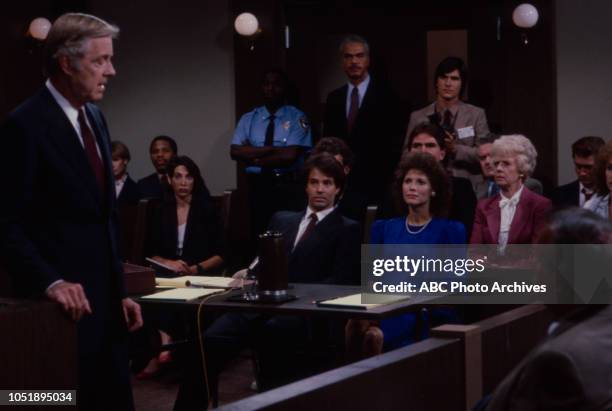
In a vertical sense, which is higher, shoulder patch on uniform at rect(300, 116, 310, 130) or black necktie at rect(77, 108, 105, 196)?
shoulder patch on uniform at rect(300, 116, 310, 130)

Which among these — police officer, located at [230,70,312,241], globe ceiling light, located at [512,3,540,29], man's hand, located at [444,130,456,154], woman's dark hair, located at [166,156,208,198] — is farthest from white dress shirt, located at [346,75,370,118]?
globe ceiling light, located at [512,3,540,29]

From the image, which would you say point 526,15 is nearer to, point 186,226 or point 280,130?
point 280,130

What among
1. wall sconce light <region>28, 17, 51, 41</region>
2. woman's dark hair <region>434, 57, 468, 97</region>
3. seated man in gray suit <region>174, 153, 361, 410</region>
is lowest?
seated man in gray suit <region>174, 153, 361, 410</region>

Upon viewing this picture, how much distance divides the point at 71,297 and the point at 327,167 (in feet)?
7.33

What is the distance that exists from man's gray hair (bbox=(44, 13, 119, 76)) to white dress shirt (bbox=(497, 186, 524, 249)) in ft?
8.55

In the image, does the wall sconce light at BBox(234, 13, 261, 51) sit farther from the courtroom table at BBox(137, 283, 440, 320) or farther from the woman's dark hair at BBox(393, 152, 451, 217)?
the courtroom table at BBox(137, 283, 440, 320)

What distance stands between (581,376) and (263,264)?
2.16 meters

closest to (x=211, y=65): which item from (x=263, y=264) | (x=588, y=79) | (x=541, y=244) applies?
(x=588, y=79)

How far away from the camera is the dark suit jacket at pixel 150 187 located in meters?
6.89

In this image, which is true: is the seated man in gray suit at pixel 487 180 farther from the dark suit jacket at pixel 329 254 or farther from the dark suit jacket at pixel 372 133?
the dark suit jacket at pixel 329 254

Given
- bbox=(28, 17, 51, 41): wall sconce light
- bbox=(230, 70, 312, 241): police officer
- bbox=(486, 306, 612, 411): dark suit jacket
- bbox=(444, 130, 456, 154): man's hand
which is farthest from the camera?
bbox=(28, 17, 51, 41): wall sconce light

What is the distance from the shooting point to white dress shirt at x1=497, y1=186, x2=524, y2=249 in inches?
185

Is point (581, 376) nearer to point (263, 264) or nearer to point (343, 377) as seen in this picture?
point (343, 377)

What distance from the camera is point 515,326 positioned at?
2396 mm
